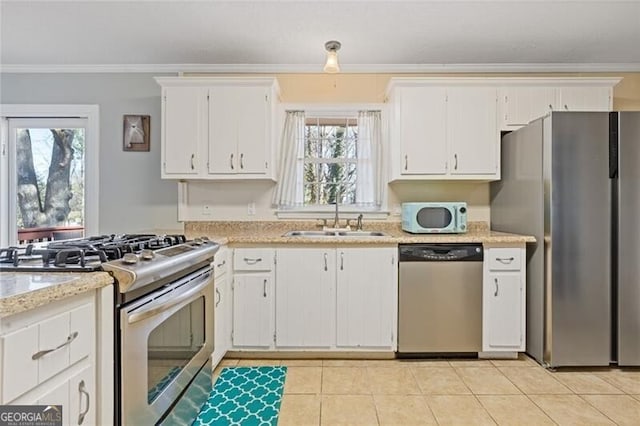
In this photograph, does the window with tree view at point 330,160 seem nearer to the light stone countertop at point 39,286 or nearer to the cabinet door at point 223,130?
the cabinet door at point 223,130

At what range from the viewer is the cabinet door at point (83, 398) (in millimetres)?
1067

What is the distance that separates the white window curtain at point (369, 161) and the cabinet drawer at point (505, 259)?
1.05 m

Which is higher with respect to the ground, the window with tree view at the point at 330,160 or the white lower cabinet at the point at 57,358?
the window with tree view at the point at 330,160

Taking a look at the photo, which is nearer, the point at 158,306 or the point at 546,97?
the point at 158,306

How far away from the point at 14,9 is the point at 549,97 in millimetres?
4012

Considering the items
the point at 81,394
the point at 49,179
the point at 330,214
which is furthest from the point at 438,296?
the point at 49,179

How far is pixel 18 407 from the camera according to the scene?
91 centimetres

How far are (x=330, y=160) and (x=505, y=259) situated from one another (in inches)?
65.6

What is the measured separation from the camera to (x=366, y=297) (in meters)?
2.62

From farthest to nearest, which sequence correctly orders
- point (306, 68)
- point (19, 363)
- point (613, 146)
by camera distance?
1. point (306, 68)
2. point (613, 146)
3. point (19, 363)

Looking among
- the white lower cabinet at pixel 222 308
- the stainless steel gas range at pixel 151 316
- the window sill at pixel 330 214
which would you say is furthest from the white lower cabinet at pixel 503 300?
the stainless steel gas range at pixel 151 316

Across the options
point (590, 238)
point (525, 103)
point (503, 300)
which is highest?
point (525, 103)

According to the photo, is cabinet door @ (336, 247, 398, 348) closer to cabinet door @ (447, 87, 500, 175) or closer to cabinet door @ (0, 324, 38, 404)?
cabinet door @ (447, 87, 500, 175)

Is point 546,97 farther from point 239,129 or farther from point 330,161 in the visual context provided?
point 239,129
